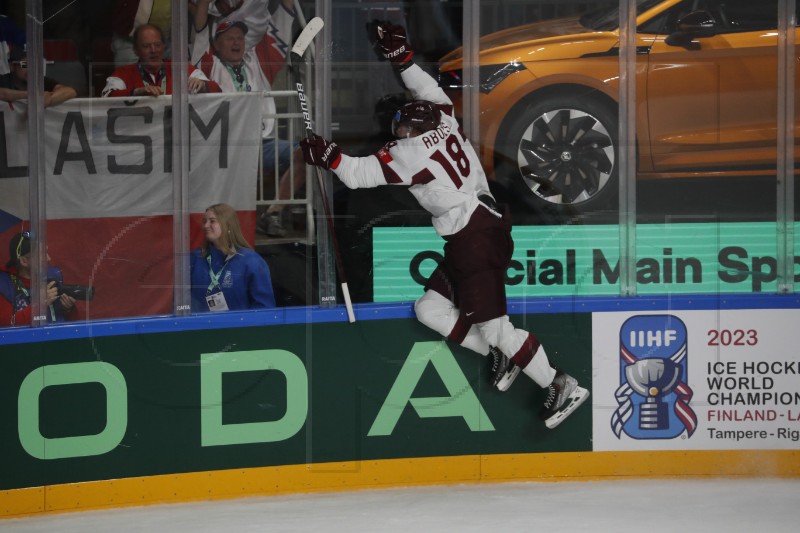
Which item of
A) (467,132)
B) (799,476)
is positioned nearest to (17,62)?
(467,132)

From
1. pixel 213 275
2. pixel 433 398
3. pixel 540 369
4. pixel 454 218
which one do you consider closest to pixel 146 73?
pixel 213 275

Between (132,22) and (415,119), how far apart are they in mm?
1294

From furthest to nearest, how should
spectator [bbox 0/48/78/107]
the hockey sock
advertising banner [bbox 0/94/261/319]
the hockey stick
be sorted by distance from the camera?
the hockey sock → the hockey stick → advertising banner [bbox 0/94/261/319] → spectator [bbox 0/48/78/107]

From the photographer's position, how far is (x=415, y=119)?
5.40 metres

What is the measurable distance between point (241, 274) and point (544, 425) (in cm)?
159

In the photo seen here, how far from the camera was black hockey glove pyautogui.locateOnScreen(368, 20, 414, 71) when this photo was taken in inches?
217

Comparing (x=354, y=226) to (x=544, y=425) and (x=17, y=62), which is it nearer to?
(x=544, y=425)

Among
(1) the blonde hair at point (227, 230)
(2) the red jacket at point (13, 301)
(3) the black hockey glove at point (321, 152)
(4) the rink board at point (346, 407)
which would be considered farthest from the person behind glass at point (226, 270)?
(2) the red jacket at point (13, 301)

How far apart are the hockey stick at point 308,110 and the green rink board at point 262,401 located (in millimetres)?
192

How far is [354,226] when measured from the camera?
5.73m

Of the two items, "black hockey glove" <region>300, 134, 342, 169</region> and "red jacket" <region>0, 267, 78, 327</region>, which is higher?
"black hockey glove" <region>300, 134, 342, 169</region>

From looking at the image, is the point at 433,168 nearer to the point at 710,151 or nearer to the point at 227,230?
the point at 227,230

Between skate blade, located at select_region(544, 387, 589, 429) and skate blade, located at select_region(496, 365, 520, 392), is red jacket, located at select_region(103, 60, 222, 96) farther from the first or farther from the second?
skate blade, located at select_region(544, 387, 589, 429)

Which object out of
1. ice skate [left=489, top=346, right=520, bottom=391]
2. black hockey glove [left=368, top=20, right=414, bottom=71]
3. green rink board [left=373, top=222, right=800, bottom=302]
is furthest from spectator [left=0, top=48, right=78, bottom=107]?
ice skate [left=489, top=346, right=520, bottom=391]
